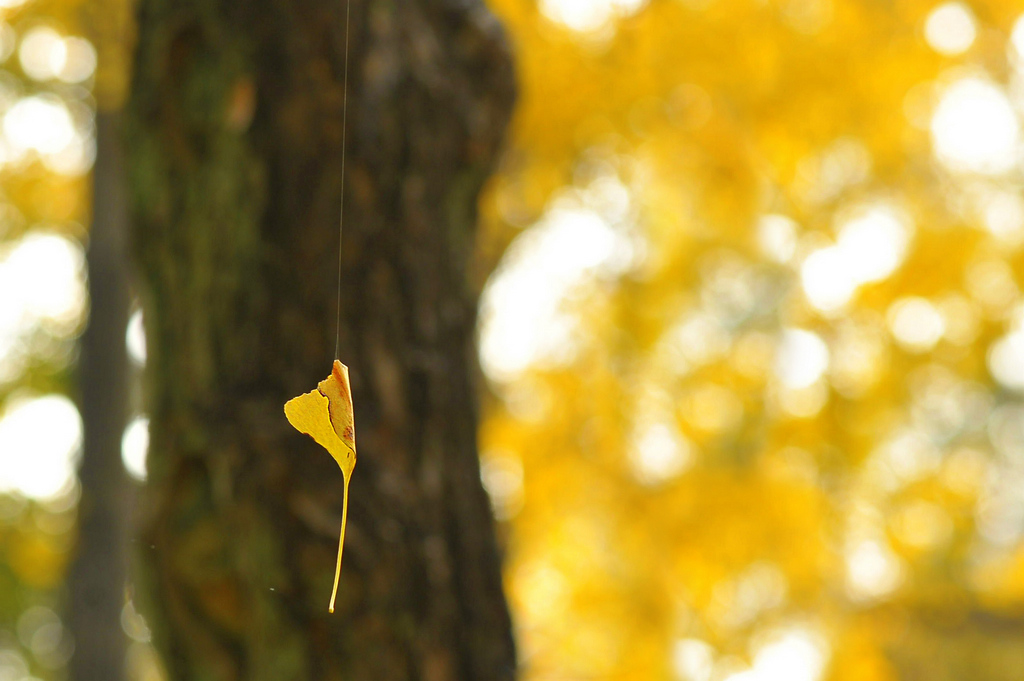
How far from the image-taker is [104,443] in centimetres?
251

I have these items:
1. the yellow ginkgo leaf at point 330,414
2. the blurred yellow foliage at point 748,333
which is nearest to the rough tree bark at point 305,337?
the yellow ginkgo leaf at point 330,414

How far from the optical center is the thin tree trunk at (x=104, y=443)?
7.72ft

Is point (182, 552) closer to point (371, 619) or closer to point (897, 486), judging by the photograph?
point (371, 619)

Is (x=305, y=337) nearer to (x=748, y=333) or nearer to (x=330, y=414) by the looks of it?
(x=330, y=414)

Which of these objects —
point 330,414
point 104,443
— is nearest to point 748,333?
point 104,443

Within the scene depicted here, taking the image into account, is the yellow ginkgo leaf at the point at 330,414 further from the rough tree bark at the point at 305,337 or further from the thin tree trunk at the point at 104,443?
the thin tree trunk at the point at 104,443

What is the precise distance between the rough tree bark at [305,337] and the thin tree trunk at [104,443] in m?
1.47

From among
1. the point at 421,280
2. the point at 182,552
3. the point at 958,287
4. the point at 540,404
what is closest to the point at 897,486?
the point at 958,287

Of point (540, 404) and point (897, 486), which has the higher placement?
point (540, 404)

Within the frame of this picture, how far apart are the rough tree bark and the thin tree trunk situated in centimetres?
147

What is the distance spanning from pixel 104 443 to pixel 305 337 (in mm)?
1902

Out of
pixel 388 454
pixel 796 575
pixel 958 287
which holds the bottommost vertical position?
pixel 388 454

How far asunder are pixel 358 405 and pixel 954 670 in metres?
5.69

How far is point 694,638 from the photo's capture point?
2.86m
